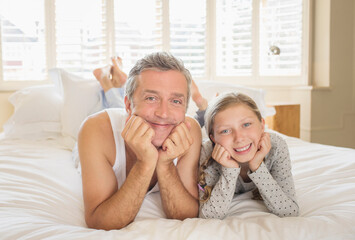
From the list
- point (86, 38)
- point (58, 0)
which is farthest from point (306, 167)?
point (58, 0)

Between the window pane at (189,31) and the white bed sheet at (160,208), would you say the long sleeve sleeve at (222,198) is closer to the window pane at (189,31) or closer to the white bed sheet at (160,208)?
the white bed sheet at (160,208)

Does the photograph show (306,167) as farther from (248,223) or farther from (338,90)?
(338,90)

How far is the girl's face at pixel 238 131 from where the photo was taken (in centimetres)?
102

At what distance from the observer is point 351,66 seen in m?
3.67

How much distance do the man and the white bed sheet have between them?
80 mm

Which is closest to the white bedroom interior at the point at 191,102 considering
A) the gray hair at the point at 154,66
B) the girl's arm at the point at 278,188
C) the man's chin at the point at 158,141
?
the girl's arm at the point at 278,188

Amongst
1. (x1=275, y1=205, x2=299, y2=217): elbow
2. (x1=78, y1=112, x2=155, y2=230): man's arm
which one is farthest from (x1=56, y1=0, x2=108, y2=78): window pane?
(x1=275, y1=205, x2=299, y2=217): elbow

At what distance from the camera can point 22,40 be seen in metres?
2.95

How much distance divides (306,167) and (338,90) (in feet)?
8.52

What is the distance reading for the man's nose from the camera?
1.02 m

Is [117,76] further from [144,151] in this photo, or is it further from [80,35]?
[144,151]

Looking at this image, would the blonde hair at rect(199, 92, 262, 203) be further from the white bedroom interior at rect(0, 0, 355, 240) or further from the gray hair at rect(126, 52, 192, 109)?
the gray hair at rect(126, 52, 192, 109)

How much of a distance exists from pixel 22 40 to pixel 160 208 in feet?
8.41

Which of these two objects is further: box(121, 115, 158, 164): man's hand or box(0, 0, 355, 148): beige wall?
box(0, 0, 355, 148): beige wall
